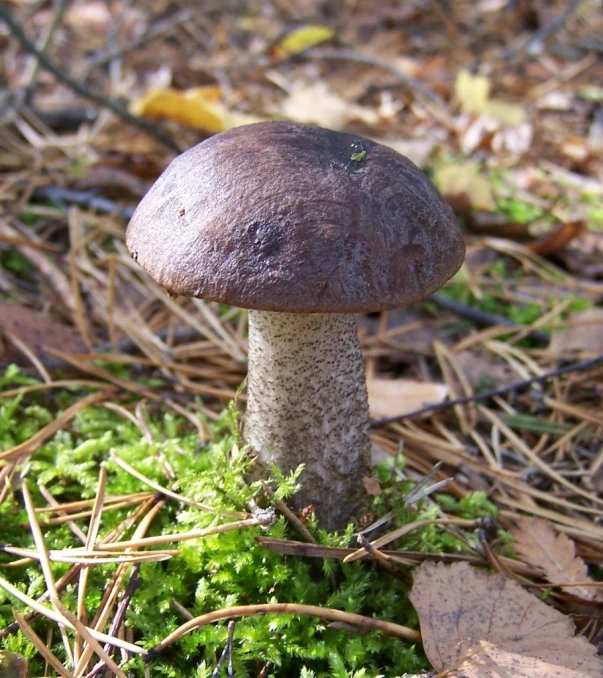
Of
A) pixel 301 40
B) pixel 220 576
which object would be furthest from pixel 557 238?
pixel 301 40

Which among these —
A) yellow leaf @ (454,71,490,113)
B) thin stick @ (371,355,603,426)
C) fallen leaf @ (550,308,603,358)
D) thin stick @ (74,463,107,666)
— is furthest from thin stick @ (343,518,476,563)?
yellow leaf @ (454,71,490,113)

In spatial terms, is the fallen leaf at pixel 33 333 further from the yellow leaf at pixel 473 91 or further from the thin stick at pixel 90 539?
the yellow leaf at pixel 473 91

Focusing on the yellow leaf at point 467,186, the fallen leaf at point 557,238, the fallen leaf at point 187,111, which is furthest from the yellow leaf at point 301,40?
the fallen leaf at point 557,238

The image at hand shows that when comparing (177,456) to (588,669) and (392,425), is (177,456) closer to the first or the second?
(392,425)

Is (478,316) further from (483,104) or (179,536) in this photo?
(483,104)

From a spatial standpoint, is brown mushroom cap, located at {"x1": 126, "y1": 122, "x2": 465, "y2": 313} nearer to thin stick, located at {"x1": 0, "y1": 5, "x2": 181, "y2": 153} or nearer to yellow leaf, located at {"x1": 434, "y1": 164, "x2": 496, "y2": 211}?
yellow leaf, located at {"x1": 434, "y1": 164, "x2": 496, "y2": 211}

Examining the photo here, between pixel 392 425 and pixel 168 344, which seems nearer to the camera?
pixel 392 425

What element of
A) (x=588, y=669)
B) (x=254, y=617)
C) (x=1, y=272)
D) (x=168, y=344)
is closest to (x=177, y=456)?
(x=254, y=617)
